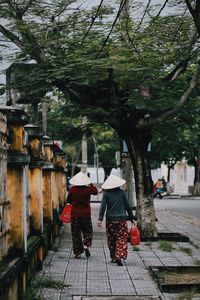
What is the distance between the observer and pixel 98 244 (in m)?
13.8

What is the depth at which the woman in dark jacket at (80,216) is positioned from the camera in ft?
37.6

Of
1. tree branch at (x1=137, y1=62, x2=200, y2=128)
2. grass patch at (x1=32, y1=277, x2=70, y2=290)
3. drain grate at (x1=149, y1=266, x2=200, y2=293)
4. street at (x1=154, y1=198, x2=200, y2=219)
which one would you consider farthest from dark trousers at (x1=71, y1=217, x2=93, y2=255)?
street at (x1=154, y1=198, x2=200, y2=219)

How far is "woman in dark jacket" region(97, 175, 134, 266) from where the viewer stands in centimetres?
1054

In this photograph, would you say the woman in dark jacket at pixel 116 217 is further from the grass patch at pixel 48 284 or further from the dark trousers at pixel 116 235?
the grass patch at pixel 48 284

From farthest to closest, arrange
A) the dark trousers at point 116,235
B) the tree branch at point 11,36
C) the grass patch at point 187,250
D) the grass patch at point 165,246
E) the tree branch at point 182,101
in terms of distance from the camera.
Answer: the tree branch at point 182,101
the tree branch at point 11,36
the grass patch at point 165,246
the grass patch at point 187,250
the dark trousers at point 116,235

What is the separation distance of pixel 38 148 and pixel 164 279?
3.16m

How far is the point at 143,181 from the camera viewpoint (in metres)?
14.1

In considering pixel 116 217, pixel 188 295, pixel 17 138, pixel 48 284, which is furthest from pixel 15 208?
pixel 116 217

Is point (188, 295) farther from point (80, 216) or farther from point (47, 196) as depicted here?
point (47, 196)

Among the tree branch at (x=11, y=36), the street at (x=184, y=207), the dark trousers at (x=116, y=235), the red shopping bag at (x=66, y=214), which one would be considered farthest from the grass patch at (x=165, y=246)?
the street at (x=184, y=207)

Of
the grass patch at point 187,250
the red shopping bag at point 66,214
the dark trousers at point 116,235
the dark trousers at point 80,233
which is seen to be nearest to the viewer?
the dark trousers at point 116,235

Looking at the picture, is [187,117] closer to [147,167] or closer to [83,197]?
[147,167]

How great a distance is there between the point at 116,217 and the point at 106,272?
126 cm

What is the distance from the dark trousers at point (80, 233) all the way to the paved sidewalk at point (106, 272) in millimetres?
239
